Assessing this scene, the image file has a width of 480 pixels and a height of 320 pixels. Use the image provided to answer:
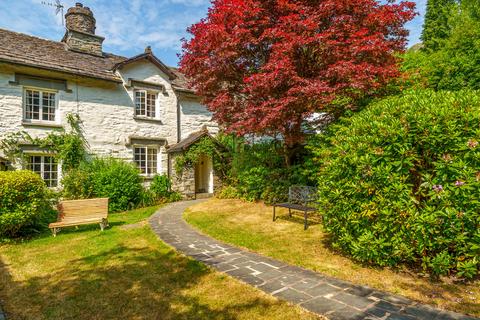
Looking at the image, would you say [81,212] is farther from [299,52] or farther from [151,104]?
[299,52]

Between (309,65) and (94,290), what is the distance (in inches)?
361

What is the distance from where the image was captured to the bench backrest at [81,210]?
27.8ft

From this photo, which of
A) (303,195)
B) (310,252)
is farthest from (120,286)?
(303,195)

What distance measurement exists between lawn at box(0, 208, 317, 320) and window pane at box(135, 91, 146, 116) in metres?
9.36

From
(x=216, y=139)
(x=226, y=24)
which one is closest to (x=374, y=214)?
(x=226, y=24)

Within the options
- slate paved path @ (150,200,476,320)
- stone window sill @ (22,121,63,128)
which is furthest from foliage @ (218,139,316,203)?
stone window sill @ (22,121,63,128)

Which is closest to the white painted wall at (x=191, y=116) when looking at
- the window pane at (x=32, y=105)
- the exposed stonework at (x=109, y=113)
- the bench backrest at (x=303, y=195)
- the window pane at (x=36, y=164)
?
the exposed stonework at (x=109, y=113)

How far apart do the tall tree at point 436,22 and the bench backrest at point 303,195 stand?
30194mm

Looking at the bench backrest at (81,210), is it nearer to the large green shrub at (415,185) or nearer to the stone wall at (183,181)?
the stone wall at (183,181)

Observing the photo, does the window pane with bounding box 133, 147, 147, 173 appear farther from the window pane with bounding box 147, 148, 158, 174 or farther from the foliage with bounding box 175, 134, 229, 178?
the foliage with bounding box 175, 134, 229, 178

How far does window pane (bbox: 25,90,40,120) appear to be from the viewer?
12016 mm

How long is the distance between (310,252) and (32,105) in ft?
43.3

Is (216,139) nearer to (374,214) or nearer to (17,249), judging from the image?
(17,249)

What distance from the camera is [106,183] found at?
12352 mm
